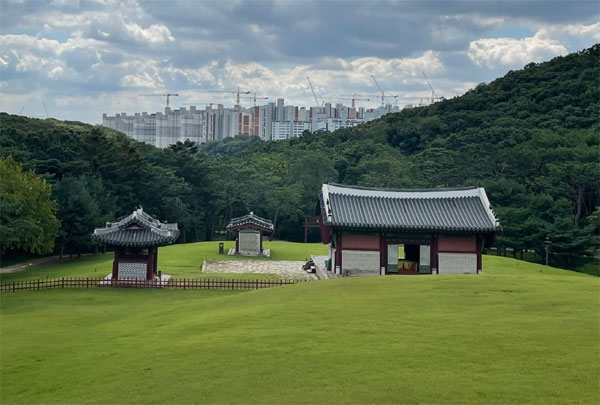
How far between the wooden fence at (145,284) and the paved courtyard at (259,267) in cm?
691

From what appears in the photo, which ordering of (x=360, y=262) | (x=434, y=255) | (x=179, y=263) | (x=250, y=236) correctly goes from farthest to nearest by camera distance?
(x=250, y=236) < (x=179, y=263) < (x=434, y=255) < (x=360, y=262)

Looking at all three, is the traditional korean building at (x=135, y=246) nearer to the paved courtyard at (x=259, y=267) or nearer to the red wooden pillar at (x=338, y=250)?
the paved courtyard at (x=259, y=267)

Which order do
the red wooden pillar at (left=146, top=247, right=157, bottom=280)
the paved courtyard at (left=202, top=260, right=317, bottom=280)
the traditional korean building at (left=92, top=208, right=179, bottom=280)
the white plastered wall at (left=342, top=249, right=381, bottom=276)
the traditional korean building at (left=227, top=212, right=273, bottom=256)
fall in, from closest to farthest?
the traditional korean building at (left=92, top=208, right=179, bottom=280) < the red wooden pillar at (left=146, top=247, right=157, bottom=280) < the white plastered wall at (left=342, top=249, right=381, bottom=276) < the paved courtyard at (left=202, top=260, right=317, bottom=280) < the traditional korean building at (left=227, top=212, right=273, bottom=256)

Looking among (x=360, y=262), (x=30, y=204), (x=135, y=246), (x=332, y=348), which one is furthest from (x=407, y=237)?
(x=30, y=204)

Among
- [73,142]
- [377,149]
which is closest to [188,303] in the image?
[73,142]

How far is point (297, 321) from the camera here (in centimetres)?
1698

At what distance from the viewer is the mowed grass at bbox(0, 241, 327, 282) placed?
36406mm

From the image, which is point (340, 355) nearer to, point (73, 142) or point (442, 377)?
point (442, 377)

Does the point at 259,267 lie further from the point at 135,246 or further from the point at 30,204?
the point at 30,204

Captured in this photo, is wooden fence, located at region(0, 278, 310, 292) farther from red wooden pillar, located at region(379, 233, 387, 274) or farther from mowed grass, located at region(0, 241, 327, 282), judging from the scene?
red wooden pillar, located at region(379, 233, 387, 274)

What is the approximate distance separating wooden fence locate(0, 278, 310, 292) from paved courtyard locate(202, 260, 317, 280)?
691 centimetres

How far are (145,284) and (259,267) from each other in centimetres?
1176

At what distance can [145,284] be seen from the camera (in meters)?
30.0

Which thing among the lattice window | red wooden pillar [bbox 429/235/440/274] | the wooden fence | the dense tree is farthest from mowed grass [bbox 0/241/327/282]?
red wooden pillar [bbox 429/235/440/274]
